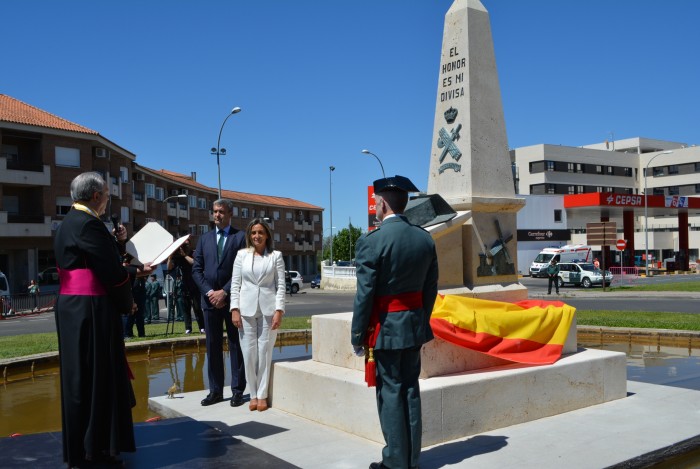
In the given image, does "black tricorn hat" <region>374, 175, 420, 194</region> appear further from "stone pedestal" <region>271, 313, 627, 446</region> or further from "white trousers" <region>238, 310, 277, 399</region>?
"white trousers" <region>238, 310, 277, 399</region>

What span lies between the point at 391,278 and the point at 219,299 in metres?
2.59

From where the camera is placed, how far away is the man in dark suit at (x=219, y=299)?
629cm

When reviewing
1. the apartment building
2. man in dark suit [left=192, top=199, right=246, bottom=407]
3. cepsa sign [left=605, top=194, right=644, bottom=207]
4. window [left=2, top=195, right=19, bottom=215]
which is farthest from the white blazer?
cepsa sign [left=605, top=194, right=644, bottom=207]

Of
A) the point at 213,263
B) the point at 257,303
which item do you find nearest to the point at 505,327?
the point at 257,303

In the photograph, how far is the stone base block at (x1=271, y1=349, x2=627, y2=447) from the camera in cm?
496

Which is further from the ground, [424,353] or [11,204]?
[11,204]

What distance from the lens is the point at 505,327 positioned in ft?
19.2

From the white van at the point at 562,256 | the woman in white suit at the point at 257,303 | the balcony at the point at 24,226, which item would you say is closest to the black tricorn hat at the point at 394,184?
the woman in white suit at the point at 257,303

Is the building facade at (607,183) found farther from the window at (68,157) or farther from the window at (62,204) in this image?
the window at (62,204)

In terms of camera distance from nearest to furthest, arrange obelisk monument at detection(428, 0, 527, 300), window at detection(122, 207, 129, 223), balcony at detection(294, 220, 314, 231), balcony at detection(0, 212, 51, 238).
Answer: obelisk monument at detection(428, 0, 527, 300)
balcony at detection(0, 212, 51, 238)
window at detection(122, 207, 129, 223)
balcony at detection(294, 220, 314, 231)

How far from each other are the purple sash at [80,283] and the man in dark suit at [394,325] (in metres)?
1.79

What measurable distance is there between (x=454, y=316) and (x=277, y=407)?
198 cm

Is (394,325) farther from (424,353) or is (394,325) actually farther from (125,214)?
(125,214)

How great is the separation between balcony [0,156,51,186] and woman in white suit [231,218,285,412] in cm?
3788
